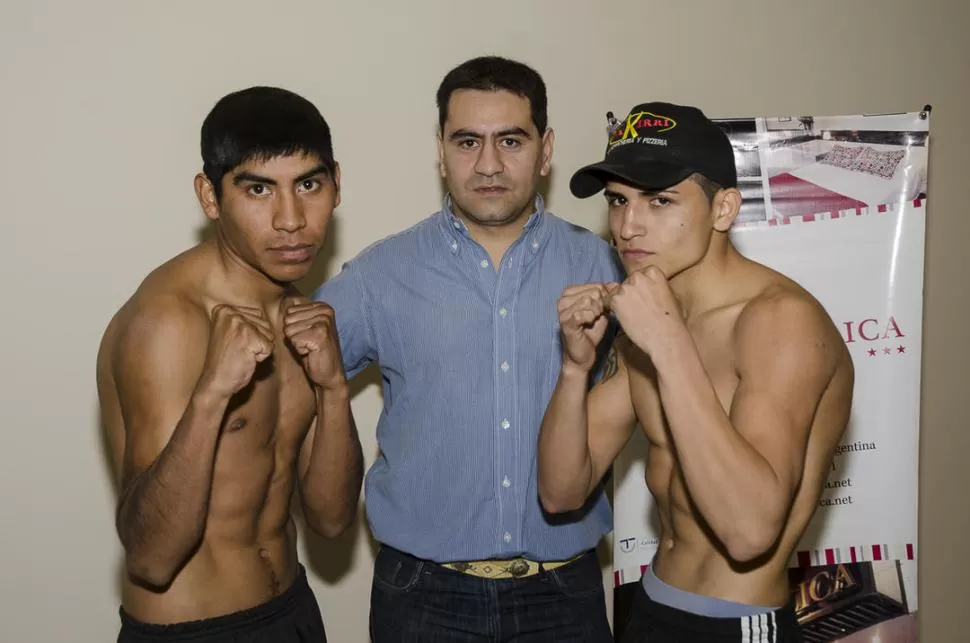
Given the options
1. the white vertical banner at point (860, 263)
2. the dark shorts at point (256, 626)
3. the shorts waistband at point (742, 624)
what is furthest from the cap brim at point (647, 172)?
the dark shorts at point (256, 626)

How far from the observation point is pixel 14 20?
9.78ft

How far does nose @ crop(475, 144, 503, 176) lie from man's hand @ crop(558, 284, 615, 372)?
47cm

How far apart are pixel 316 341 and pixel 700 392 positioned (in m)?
0.86

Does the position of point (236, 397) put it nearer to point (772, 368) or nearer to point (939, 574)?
point (772, 368)

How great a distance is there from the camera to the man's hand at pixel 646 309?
1981mm

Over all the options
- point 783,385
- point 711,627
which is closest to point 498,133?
point 783,385

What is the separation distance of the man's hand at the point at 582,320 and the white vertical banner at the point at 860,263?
1086mm

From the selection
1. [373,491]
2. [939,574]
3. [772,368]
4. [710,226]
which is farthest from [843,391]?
[939,574]

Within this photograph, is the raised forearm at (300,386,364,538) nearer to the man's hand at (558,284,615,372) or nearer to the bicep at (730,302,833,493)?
the man's hand at (558,284,615,372)

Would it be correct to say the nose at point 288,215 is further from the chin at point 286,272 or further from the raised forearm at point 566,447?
the raised forearm at point 566,447

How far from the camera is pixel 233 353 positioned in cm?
206

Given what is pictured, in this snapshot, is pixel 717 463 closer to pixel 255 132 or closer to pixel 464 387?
pixel 464 387

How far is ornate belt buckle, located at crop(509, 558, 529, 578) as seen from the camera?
2.59 meters

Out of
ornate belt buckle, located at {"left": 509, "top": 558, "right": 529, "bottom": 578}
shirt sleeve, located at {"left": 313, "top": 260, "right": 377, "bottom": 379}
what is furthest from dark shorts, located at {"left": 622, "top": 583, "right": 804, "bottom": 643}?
shirt sleeve, located at {"left": 313, "top": 260, "right": 377, "bottom": 379}
